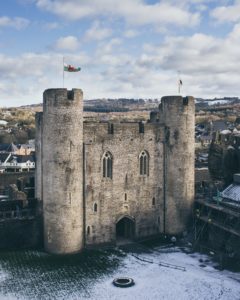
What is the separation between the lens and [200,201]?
34.7 meters

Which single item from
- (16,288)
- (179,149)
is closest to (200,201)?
(179,149)

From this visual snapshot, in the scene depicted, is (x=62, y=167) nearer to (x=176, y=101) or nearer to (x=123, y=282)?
(x=123, y=282)

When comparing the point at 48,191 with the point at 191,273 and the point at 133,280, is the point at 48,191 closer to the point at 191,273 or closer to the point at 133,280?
the point at 133,280

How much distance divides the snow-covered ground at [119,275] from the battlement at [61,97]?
11.0 meters

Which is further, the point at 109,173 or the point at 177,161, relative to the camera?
the point at 177,161

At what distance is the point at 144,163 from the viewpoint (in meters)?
34.1

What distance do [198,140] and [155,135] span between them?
7705 centimetres

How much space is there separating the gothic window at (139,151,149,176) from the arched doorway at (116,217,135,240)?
13.1 ft

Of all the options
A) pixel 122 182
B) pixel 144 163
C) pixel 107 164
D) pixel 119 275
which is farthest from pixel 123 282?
pixel 144 163

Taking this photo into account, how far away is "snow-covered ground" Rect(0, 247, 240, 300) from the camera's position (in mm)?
23516

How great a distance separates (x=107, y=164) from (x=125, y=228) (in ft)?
19.8

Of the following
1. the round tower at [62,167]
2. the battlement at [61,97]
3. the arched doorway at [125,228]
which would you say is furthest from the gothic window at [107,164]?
the battlement at [61,97]

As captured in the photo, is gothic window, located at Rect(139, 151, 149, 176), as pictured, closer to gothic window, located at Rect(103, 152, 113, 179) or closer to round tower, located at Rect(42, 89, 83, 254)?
gothic window, located at Rect(103, 152, 113, 179)

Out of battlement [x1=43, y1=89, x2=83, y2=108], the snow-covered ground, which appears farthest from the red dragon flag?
the snow-covered ground
